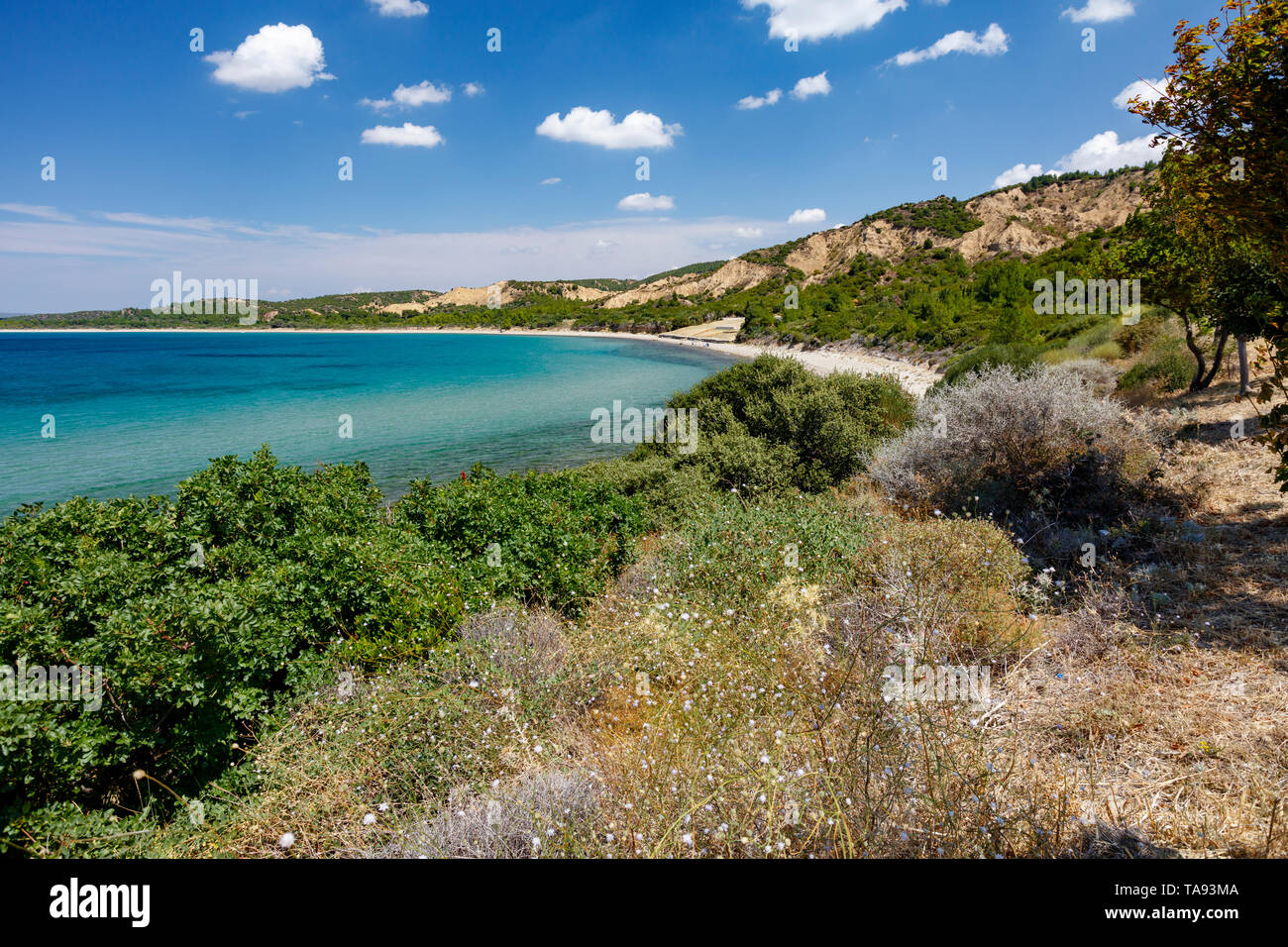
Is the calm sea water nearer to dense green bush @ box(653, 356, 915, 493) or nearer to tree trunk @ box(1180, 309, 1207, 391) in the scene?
dense green bush @ box(653, 356, 915, 493)

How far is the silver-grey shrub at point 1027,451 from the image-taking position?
24.4ft

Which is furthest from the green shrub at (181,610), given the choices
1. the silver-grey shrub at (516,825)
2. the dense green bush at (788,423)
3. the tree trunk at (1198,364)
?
the tree trunk at (1198,364)

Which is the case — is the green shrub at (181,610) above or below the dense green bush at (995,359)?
below

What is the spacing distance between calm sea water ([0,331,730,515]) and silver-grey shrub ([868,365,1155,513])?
13.0 m

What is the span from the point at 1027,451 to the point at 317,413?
36.0m

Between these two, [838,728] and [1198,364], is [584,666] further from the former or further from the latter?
[1198,364]

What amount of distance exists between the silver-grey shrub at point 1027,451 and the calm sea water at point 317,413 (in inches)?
512

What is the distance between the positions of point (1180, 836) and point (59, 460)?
1227 inches

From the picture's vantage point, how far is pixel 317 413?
33781mm

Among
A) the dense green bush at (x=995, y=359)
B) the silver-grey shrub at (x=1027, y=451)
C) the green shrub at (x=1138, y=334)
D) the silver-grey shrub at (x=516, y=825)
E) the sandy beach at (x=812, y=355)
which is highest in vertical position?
the sandy beach at (x=812, y=355)

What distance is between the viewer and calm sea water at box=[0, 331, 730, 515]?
20062 mm

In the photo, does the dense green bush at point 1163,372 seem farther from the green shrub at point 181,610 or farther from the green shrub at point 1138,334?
the green shrub at point 181,610

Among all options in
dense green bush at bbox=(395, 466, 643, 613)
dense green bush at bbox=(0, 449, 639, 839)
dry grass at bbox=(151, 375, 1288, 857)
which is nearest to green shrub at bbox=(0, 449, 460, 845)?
dense green bush at bbox=(0, 449, 639, 839)

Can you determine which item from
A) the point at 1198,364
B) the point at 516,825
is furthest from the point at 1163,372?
the point at 516,825
